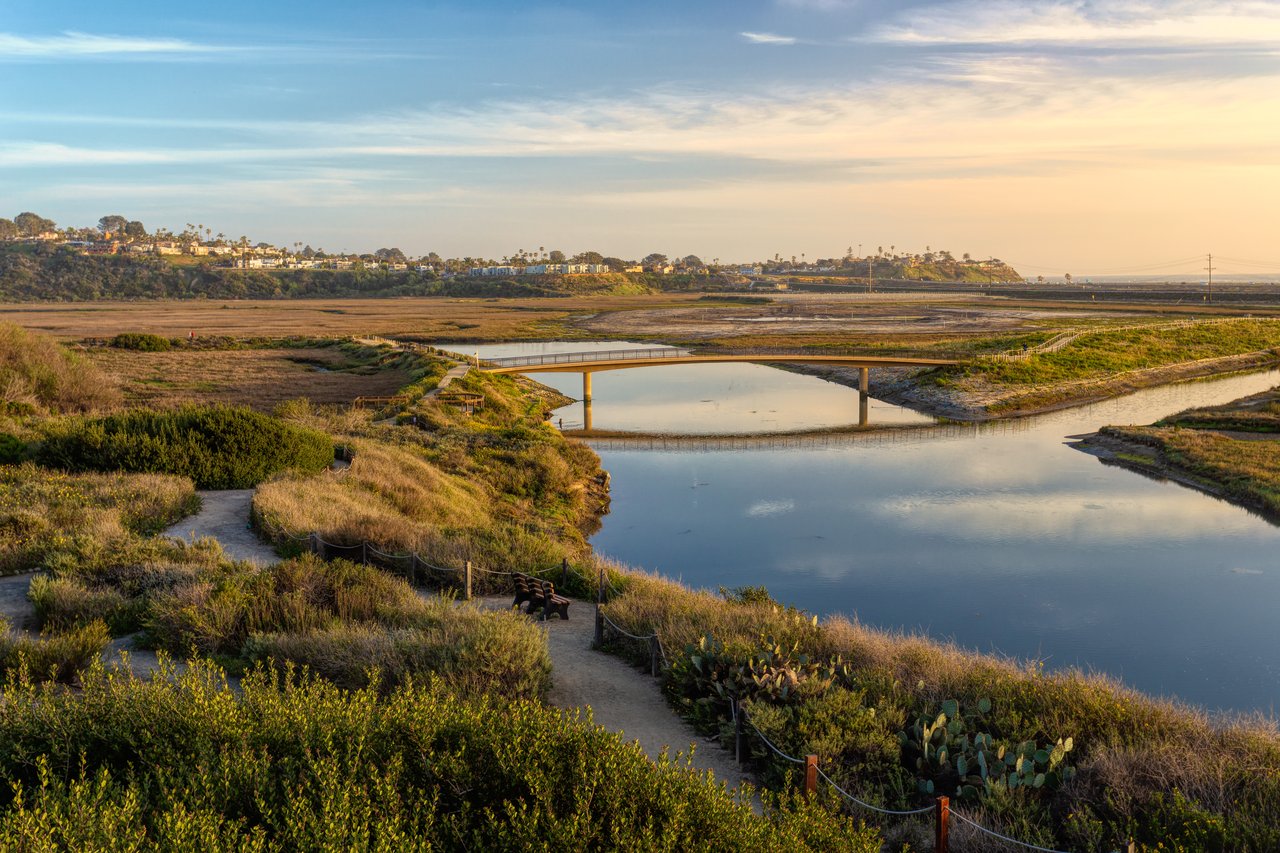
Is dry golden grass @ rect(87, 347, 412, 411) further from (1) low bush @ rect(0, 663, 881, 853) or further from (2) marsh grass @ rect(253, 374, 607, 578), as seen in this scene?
(1) low bush @ rect(0, 663, 881, 853)

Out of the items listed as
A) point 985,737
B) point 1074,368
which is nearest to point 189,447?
point 985,737

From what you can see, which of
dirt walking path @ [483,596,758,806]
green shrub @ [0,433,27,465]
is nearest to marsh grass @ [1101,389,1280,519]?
dirt walking path @ [483,596,758,806]

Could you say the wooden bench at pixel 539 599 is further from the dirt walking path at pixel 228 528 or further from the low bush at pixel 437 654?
the dirt walking path at pixel 228 528

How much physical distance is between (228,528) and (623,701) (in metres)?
10.8

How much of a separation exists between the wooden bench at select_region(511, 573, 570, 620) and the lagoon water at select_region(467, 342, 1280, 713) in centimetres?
821

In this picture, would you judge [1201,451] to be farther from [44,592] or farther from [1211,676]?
→ [44,592]

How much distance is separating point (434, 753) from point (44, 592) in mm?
8652

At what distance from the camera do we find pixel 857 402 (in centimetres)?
5928

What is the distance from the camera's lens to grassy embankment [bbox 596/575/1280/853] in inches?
304

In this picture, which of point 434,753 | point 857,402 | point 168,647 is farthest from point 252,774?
point 857,402

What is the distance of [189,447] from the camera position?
Result: 2283cm

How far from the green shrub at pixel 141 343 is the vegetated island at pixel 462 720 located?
6180 centimetres

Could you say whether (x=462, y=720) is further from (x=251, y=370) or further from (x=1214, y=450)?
(x=251, y=370)

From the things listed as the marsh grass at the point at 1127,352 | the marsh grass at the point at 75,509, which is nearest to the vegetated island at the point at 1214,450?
the marsh grass at the point at 1127,352
